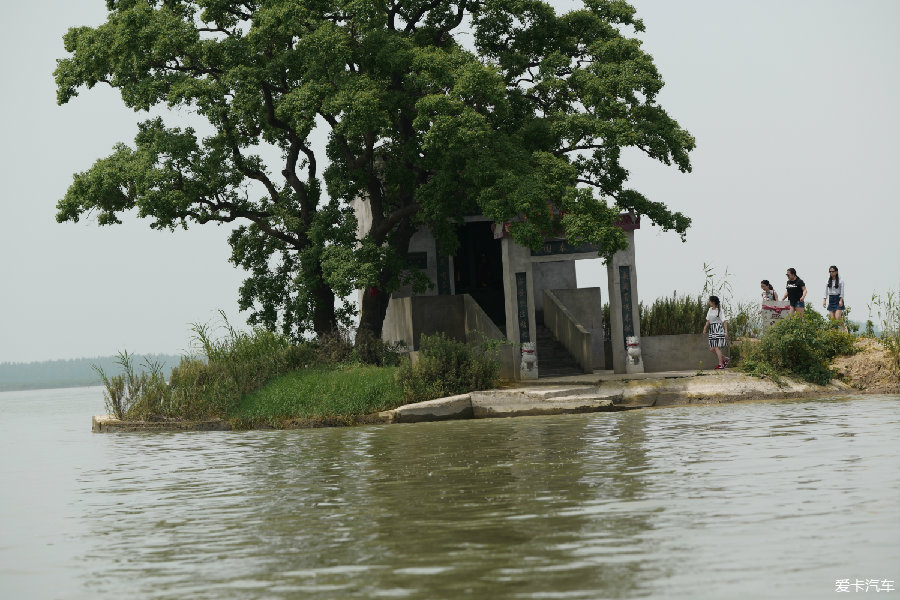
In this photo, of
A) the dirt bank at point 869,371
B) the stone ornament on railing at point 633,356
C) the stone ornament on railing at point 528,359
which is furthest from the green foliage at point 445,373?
the dirt bank at point 869,371

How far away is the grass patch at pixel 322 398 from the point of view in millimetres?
21188

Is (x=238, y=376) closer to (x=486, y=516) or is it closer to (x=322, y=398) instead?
(x=322, y=398)

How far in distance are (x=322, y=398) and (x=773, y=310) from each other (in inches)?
459

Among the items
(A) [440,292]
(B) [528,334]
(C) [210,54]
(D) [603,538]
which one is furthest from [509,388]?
(D) [603,538]

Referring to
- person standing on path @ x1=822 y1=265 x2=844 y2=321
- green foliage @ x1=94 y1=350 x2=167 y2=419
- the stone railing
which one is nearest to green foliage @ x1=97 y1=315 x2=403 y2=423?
green foliage @ x1=94 y1=350 x2=167 y2=419

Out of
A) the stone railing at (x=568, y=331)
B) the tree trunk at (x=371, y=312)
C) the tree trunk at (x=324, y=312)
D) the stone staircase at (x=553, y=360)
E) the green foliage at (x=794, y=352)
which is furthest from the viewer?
the tree trunk at (x=371, y=312)

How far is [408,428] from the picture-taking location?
1902 centimetres

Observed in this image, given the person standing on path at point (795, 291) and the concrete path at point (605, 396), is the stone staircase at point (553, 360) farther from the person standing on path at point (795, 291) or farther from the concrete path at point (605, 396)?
the person standing on path at point (795, 291)

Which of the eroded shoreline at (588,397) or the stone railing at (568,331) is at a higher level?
the stone railing at (568,331)

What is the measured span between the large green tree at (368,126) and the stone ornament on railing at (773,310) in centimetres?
325

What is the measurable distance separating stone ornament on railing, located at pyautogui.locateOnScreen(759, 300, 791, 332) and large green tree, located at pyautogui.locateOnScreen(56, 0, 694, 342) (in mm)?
3255

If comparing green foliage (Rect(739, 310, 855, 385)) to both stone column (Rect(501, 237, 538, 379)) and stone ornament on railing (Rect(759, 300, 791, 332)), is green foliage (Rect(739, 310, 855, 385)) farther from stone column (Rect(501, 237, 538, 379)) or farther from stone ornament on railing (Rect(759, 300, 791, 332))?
stone column (Rect(501, 237, 538, 379))

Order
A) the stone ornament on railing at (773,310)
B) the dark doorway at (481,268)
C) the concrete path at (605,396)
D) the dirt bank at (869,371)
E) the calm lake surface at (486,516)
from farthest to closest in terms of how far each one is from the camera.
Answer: the dark doorway at (481,268)
the stone ornament on railing at (773,310)
the dirt bank at (869,371)
the concrete path at (605,396)
the calm lake surface at (486,516)

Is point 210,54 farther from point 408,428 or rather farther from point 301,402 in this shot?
point 408,428
